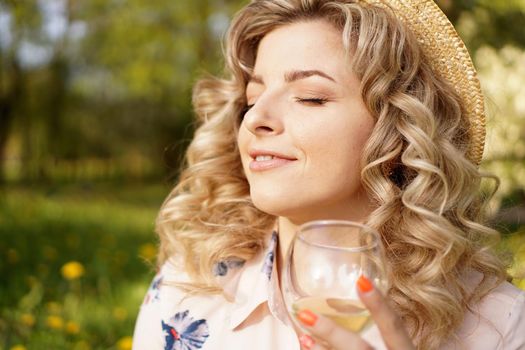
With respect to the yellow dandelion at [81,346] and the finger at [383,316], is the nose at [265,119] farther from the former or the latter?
the yellow dandelion at [81,346]

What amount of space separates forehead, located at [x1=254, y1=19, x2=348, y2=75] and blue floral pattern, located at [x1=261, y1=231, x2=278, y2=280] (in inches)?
26.6

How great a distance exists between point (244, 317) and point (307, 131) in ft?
2.50

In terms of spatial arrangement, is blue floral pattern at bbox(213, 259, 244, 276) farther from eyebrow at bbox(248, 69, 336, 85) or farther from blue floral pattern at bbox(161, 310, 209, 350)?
eyebrow at bbox(248, 69, 336, 85)

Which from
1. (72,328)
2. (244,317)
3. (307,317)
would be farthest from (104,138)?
(307,317)

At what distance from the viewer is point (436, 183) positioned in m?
2.23

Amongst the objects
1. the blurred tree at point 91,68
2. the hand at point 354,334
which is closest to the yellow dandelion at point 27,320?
the hand at point 354,334

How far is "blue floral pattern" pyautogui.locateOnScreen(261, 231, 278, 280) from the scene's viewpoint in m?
2.39

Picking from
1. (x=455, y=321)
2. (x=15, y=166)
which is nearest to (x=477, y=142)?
(x=455, y=321)

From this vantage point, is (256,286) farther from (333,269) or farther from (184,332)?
(333,269)

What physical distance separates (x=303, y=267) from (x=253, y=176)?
2.52 ft

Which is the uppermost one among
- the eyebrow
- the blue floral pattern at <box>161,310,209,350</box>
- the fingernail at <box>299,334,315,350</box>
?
the eyebrow

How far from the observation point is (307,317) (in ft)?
4.64

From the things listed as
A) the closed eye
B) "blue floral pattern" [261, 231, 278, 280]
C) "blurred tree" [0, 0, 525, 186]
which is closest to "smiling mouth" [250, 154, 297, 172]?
the closed eye

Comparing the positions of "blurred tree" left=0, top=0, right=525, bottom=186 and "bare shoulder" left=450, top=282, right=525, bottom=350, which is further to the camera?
Answer: "blurred tree" left=0, top=0, right=525, bottom=186
